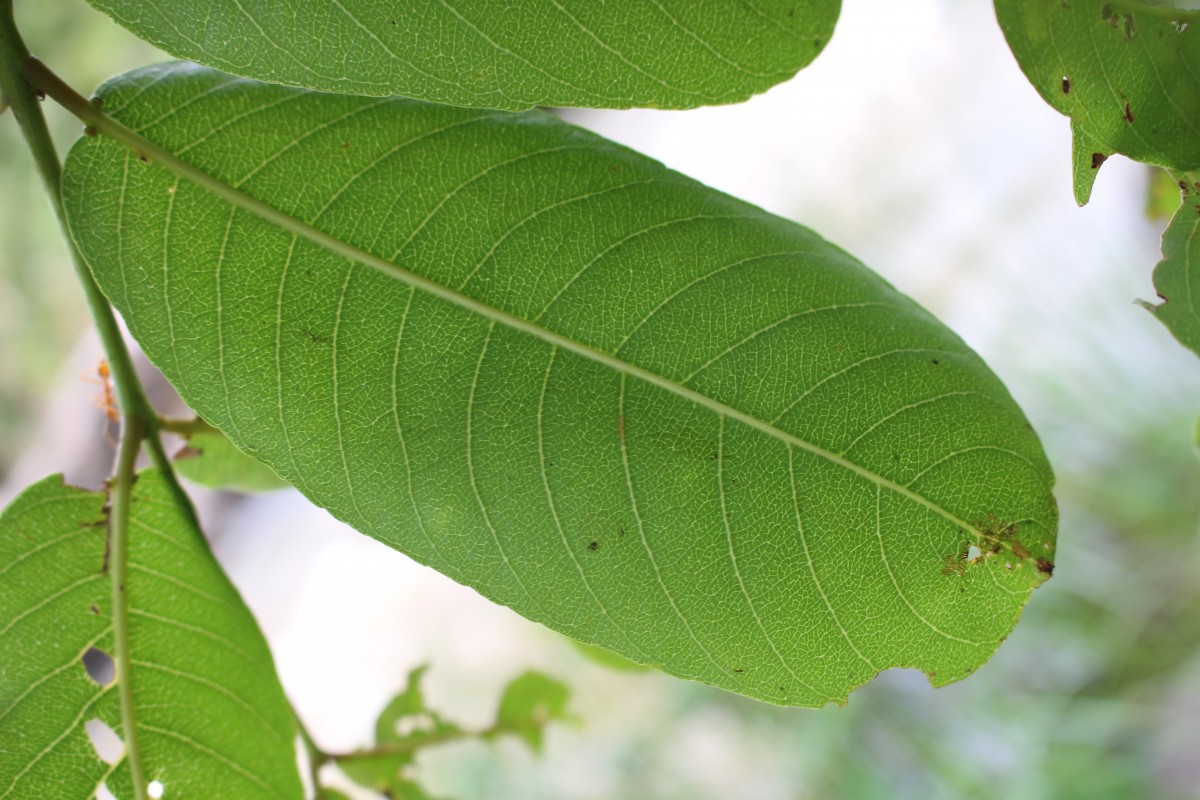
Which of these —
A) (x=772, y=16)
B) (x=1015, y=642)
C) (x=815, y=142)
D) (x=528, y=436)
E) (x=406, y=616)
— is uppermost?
(x=815, y=142)

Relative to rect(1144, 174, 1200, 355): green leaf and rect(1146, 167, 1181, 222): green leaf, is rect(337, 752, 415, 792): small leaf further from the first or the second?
rect(1146, 167, 1181, 222): green leaf

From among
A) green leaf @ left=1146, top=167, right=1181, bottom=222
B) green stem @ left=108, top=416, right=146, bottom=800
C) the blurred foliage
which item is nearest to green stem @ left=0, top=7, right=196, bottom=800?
green stem @ left=108, top=416, right=146, bottom=800

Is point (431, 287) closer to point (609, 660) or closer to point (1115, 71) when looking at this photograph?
point (1115, 71)

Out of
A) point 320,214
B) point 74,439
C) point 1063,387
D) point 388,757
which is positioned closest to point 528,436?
point 320,214

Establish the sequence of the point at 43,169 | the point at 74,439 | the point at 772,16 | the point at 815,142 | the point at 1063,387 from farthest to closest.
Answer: the point at 815,142, the point at 1063,387, the point at 74,439, the point at 43,169, the point at 772,16

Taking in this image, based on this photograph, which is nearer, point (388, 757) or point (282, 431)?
point (282, 431)

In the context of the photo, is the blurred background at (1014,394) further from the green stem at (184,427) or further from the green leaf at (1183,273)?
the green leaf at (1183,273)

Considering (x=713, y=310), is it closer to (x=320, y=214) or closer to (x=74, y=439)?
(x=320, y=214)
